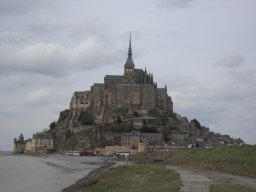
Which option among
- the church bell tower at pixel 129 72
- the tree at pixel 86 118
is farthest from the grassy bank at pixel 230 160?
the church bell tower at pixel 129 72

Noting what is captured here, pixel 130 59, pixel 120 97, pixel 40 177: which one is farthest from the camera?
pixel 130 59

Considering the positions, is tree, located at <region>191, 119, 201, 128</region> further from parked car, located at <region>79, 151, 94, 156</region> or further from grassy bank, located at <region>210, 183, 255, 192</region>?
grassy bank, located at <region>210, 183, 255, 192</region>

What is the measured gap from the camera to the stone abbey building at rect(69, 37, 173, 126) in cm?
16762

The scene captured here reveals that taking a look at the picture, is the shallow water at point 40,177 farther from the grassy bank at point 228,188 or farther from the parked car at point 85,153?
the parked car at point 85,153

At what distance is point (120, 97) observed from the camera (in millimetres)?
168250

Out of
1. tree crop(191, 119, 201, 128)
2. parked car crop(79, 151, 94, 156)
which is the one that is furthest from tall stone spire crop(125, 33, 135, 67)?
parked car crop(79, 151, 94, 156)

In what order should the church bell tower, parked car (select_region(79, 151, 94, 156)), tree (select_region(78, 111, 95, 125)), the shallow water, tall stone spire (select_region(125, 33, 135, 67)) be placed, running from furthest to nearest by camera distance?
tall stone spire (select_region(125, 33, 135, 67))
the church bell tower
tree (select_region(78, 111, 95, 125))
parked car (select_region(79, 151, 94, 156))
the shallow water

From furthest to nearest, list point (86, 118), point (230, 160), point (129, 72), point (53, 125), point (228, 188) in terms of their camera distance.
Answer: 1. point (53, 125)
2. point (129, 72)
3. point (86, 118)
4. point (230, 160)
5. point (228, 188)

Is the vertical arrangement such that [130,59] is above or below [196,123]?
above

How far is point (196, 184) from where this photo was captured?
27688mm

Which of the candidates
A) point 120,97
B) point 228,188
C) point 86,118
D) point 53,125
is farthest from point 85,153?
point 228,188

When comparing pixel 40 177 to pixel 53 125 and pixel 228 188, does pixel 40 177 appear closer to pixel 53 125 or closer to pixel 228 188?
pixel 228 188

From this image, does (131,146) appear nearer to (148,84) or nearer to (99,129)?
(99,129)

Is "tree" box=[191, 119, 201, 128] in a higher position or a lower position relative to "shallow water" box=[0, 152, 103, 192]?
higher
